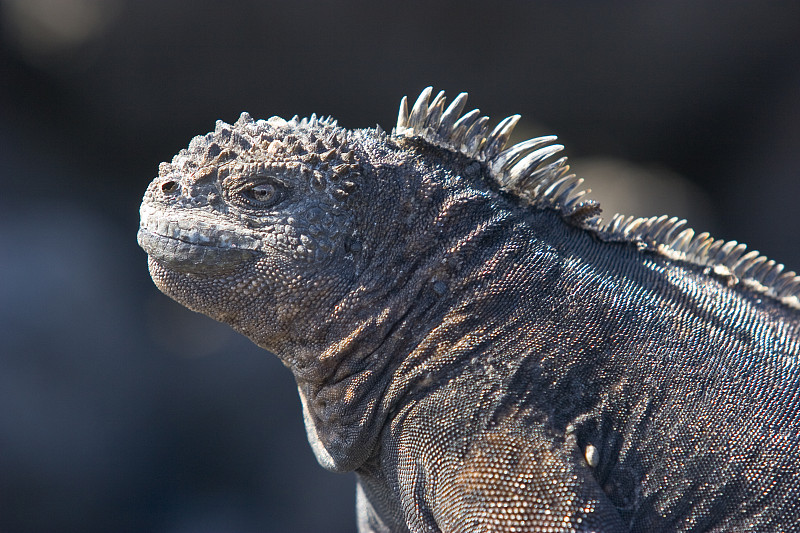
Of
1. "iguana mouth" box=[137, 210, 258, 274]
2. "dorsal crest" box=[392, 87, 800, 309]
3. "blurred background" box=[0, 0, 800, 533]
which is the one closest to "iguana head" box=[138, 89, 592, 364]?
"iguana mouth" box=[137, 210, 258, 274]

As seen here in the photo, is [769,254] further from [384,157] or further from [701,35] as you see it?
[384,157]

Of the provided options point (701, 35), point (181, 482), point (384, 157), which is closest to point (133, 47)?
point (181, 482)

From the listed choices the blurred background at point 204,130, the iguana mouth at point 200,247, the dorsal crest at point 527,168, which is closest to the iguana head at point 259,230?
the iguana mouth at point 200,247

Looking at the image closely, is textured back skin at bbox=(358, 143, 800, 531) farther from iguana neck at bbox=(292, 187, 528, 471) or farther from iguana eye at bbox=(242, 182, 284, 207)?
iguana eye at bbox=(242, 182, 284, 207)

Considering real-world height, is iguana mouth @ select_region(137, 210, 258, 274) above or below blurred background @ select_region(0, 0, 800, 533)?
below

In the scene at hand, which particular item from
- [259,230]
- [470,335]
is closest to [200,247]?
[259,230]

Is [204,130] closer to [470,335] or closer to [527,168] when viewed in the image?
[527,168]

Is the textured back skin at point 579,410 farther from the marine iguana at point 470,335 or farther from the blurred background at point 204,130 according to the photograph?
the blurred background at point 204,130
